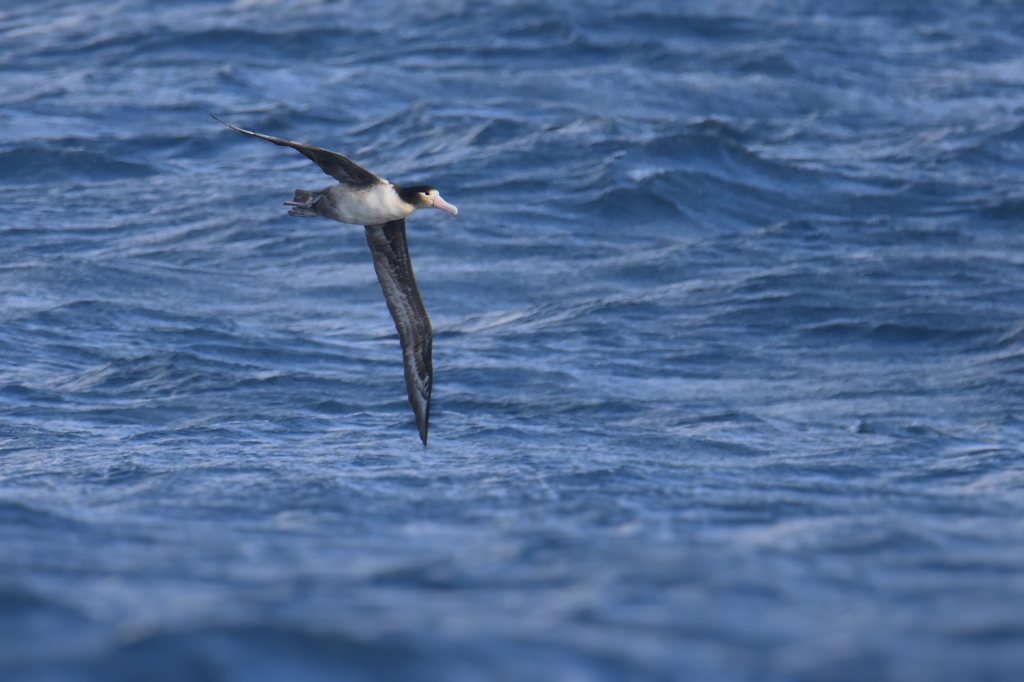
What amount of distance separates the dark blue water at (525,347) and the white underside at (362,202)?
2.10 metres

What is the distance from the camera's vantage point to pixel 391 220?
37.2ft

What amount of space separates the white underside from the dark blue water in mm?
2100

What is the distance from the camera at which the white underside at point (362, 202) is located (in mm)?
10758

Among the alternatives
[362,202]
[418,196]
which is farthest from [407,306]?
[362,202]

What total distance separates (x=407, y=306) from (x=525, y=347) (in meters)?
3.84

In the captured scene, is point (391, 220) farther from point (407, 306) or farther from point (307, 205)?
point (407, 306)

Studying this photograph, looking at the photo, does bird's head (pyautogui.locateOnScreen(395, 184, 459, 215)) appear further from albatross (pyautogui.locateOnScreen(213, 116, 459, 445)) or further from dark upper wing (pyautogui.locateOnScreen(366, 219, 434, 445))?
dark upper wing (pyautogui.locateOnScreen(366, 219, 434, 445))

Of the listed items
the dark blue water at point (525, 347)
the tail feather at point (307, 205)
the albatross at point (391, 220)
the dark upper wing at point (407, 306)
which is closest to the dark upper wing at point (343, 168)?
the albatross at point (391, 220)

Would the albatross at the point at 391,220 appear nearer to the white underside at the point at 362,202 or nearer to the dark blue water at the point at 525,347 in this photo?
the white underside at the point at 362,202

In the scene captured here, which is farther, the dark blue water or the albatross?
the albatross

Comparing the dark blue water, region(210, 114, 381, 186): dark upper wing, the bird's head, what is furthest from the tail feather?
the dark blue water

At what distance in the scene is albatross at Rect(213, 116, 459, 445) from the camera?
10742mm

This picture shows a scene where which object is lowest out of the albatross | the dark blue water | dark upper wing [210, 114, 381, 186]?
the dark blue water

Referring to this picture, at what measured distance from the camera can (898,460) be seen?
39.9 ft
